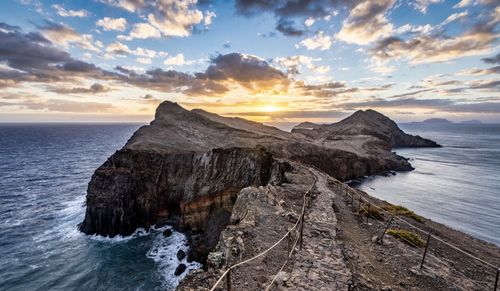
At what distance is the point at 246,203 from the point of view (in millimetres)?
20969

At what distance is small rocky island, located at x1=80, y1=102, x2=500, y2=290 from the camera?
11.8 metres

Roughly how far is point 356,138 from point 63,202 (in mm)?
109517

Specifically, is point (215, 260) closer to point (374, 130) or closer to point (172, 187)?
point (172, 187)

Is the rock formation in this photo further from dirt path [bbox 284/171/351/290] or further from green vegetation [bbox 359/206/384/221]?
dirt path [bbox 284/171/351/290]

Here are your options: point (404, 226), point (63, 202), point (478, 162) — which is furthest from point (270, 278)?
point (478, 162)

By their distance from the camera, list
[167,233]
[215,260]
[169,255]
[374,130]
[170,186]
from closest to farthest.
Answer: [215,260] < [169,255] < [167,233] < [170,186] < [374,130]

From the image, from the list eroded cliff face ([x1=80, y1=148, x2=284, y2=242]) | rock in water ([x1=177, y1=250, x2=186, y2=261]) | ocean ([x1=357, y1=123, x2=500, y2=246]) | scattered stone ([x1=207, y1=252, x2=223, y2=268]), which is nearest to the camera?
scattered stone ([x1=207, y1=252, x2=223, y2=268])

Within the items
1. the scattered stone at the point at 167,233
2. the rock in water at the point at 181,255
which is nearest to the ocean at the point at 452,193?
the rock in water at the point at 181,255

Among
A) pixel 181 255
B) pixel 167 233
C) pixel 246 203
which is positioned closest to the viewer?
pixel 246 203

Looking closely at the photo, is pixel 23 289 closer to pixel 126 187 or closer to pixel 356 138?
pixel 126 187

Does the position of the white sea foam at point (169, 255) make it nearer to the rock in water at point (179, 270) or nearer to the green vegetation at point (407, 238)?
the rock in water at point (179, 270)

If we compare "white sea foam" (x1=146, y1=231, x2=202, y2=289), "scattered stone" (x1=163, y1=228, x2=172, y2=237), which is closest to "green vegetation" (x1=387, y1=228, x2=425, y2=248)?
"white sea foam" (x1=146, y1=231, x2=202, y2=289)

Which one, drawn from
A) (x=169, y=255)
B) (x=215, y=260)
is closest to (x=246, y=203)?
(x=215, y=260)

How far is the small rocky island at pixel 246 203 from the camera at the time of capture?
11797mm
